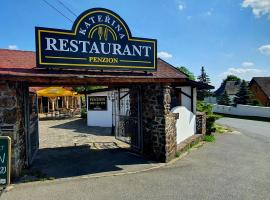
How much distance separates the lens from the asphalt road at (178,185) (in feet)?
21.2

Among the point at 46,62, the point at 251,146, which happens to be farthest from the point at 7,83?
the point at 251,146

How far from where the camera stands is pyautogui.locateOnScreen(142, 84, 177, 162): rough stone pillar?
9539 mm

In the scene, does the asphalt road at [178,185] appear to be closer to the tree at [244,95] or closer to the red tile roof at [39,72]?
the red tile roof at [39,72]

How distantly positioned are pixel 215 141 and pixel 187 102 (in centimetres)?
266

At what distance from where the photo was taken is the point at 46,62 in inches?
299

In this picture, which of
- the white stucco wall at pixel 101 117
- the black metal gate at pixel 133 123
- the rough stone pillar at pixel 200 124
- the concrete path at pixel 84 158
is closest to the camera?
the concrete path at pixel 84 158

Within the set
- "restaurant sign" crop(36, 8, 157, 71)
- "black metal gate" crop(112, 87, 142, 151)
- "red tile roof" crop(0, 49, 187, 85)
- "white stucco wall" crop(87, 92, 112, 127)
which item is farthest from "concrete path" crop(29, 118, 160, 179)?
"white stucco wall" crop(87, 92, 112, 127)

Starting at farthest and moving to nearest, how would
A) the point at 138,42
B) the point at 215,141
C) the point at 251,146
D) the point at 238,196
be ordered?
1. the point at 215,141
2. the point at 251,146
3. the point at 138,42
4. the point at 238,196

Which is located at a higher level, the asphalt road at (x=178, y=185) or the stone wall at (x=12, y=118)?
the stone wall at (x=12, y=118)

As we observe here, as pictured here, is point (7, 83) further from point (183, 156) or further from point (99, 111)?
point (99, 111)

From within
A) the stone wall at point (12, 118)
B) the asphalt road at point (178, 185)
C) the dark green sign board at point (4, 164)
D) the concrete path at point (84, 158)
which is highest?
the stone wall at point (12, 118)

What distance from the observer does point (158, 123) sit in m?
9.73

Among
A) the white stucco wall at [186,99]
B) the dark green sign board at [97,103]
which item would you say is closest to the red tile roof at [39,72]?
the white stucco wall at [186,99]

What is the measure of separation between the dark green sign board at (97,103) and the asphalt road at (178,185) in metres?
10.9
